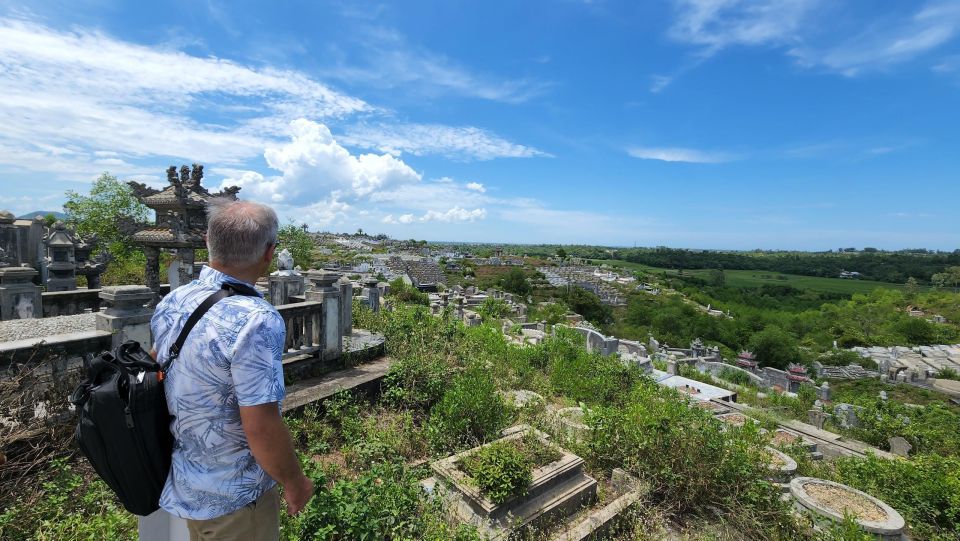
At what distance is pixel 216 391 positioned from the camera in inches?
59.3

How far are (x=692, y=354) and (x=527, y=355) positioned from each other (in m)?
27.0

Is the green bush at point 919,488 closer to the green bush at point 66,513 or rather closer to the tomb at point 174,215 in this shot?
the green bush at point 66,513

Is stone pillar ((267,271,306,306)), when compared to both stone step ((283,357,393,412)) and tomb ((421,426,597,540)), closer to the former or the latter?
stone step ((283,357,393,412))

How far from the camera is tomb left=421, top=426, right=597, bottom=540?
3.28 metres

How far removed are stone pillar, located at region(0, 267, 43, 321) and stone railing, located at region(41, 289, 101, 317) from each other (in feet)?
0.79

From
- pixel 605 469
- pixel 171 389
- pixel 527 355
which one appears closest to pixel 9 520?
pixel 171 389

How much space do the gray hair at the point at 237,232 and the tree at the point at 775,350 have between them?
48.2 metres

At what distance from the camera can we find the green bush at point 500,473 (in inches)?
133

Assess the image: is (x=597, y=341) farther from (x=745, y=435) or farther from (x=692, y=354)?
(x=692, y=354)

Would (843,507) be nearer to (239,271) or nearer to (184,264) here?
(239,271)

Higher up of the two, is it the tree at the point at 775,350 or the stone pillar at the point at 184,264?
the stone pillar at the point at 184,264

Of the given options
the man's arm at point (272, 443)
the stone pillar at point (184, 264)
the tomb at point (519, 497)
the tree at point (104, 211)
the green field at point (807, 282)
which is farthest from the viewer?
the green field at point (807, 282)

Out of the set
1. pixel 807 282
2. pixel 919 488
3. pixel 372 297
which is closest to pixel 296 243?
pixel 372 297

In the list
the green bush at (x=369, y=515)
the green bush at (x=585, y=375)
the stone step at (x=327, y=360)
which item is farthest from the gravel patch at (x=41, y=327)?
the green bush at (x=585, y=375)
